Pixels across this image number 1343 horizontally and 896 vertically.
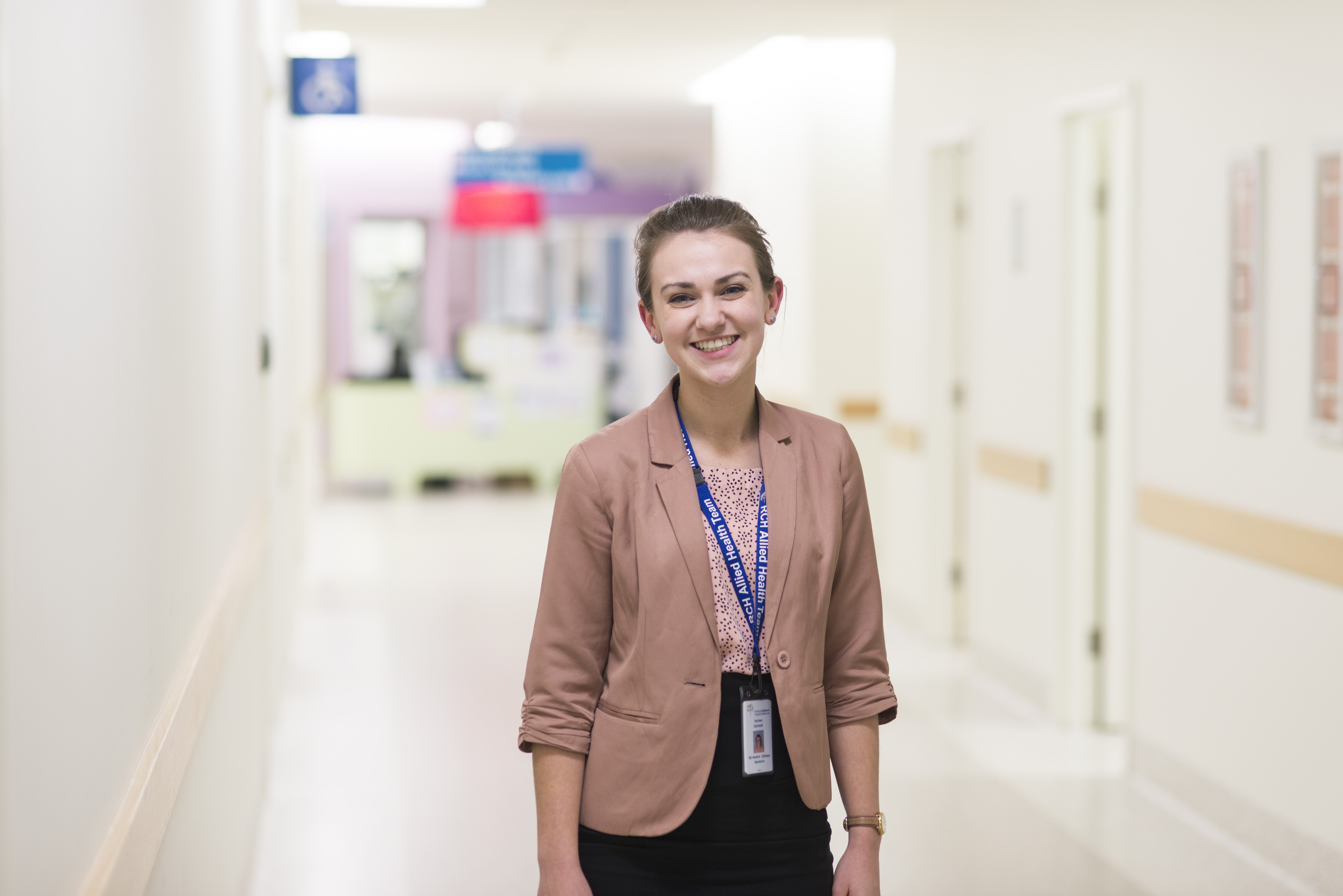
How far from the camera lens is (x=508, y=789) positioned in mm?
4895

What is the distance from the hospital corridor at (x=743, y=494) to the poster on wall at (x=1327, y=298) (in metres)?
0.02

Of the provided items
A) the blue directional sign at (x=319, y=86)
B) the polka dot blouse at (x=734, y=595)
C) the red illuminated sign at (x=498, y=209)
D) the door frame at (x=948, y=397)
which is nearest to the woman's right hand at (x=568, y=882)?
the polka dot blouse at (x=734, y=595)

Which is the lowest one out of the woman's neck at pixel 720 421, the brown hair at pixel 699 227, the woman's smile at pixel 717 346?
the woman's neck at pixel 720 421

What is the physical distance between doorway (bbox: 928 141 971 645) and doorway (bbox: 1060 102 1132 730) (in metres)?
1.47

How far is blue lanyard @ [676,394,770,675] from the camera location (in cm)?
180

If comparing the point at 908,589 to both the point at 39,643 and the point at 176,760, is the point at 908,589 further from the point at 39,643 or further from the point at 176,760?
the point at 39,643

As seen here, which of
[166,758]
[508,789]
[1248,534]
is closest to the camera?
[166,758]

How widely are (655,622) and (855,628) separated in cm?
32

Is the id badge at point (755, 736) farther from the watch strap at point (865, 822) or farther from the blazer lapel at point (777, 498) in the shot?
the watch strap at point (865, 822)

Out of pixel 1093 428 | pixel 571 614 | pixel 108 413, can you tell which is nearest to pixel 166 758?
pixel 108 413

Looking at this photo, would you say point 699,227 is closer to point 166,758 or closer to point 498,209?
point 166,758

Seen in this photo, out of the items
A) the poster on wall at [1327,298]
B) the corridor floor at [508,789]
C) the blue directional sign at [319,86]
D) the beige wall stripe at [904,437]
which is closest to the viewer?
the poster on wall at [1327,298]

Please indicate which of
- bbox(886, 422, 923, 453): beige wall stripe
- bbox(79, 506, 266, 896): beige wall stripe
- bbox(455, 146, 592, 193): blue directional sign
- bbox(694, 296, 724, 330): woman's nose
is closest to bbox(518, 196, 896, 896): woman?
bbox(694, 296, 724, 330): woman's nose

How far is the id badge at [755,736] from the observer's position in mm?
1794
